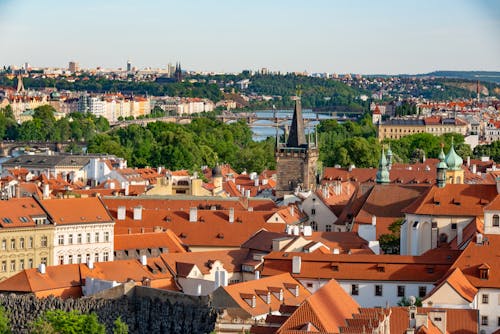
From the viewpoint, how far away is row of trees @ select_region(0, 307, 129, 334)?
82.6ft

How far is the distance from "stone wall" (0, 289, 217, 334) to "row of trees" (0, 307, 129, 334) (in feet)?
1.86

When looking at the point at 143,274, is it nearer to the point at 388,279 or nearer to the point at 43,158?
the point at 388,279

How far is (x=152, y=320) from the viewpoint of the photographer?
90.5ft

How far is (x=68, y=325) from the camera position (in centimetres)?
2525

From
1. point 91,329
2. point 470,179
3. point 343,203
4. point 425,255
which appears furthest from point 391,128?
point 91,329

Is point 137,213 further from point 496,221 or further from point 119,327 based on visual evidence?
point 119,327

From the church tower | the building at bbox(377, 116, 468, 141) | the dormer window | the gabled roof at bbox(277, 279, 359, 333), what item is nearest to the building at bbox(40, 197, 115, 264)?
the dormer window

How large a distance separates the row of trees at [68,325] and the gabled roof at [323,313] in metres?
3.47

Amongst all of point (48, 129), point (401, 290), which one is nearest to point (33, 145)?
point (48, 129)

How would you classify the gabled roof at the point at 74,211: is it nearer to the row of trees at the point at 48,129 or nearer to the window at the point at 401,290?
the window at the point at 401,290

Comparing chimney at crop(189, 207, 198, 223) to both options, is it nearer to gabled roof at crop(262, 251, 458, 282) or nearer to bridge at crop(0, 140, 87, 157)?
gabled roof at crop(262, 251, 458, 282)

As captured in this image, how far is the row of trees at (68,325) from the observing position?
82.6ft

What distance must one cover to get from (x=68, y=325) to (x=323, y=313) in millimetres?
4600

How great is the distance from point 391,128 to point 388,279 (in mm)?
84475
